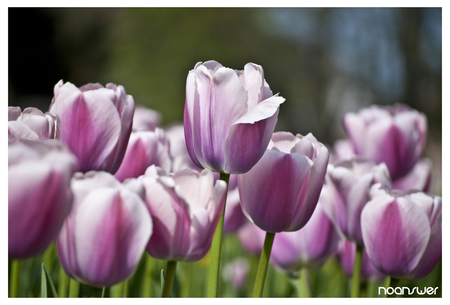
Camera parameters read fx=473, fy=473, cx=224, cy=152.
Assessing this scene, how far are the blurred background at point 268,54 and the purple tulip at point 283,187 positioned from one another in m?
0.70

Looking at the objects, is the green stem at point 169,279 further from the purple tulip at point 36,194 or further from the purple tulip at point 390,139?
the purple tulip at point 390,139

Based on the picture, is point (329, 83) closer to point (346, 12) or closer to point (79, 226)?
point (346, 12)

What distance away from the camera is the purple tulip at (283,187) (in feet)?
1.65

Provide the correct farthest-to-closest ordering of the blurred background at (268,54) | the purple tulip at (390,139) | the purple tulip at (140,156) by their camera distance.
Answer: the blurred background at (268,54) < the purple tulip at (390,139) < the purple tulip at (140,156)

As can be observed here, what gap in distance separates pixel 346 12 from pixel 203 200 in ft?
16.2

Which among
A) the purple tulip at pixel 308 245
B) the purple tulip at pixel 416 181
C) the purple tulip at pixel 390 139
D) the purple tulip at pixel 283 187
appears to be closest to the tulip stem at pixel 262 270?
the purple tulip at pixel 283 187

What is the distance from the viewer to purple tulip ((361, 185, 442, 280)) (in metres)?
0.62

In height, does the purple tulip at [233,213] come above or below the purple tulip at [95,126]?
below

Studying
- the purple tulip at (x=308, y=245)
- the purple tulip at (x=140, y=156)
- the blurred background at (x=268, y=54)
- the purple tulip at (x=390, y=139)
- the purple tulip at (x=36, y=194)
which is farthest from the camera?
the blurred background at (x=268, y=54)

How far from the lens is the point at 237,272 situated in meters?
1.46

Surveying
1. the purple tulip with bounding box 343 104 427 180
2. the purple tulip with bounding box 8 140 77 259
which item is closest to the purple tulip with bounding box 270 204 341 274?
the purple tulip with bounding box 343 104 427 180

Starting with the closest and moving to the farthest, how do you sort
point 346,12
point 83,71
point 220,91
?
point 220,91 → point 346,12 → point 83,71

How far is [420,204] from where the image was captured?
25.5 inches
